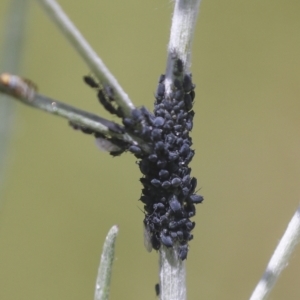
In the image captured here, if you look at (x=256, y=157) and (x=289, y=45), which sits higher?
(x=289, y=45)

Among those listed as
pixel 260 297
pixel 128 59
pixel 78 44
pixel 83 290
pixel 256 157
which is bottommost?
pixel 260 297

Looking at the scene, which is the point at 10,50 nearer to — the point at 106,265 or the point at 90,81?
the point at 90,81

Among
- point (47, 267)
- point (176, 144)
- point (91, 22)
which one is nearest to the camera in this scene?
point (176, 144)

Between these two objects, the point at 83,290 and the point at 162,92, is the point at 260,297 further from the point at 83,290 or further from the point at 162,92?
the point at 83,290

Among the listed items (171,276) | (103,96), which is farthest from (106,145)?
(171,276)

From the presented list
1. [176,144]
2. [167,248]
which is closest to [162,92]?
[176,144]

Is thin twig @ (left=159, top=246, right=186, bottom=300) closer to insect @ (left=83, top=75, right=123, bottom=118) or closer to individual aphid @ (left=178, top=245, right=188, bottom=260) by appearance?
individual aphid @ (left=178, top=245, right=188, bottom=260)

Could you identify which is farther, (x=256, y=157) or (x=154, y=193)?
(x=256, y=157)
